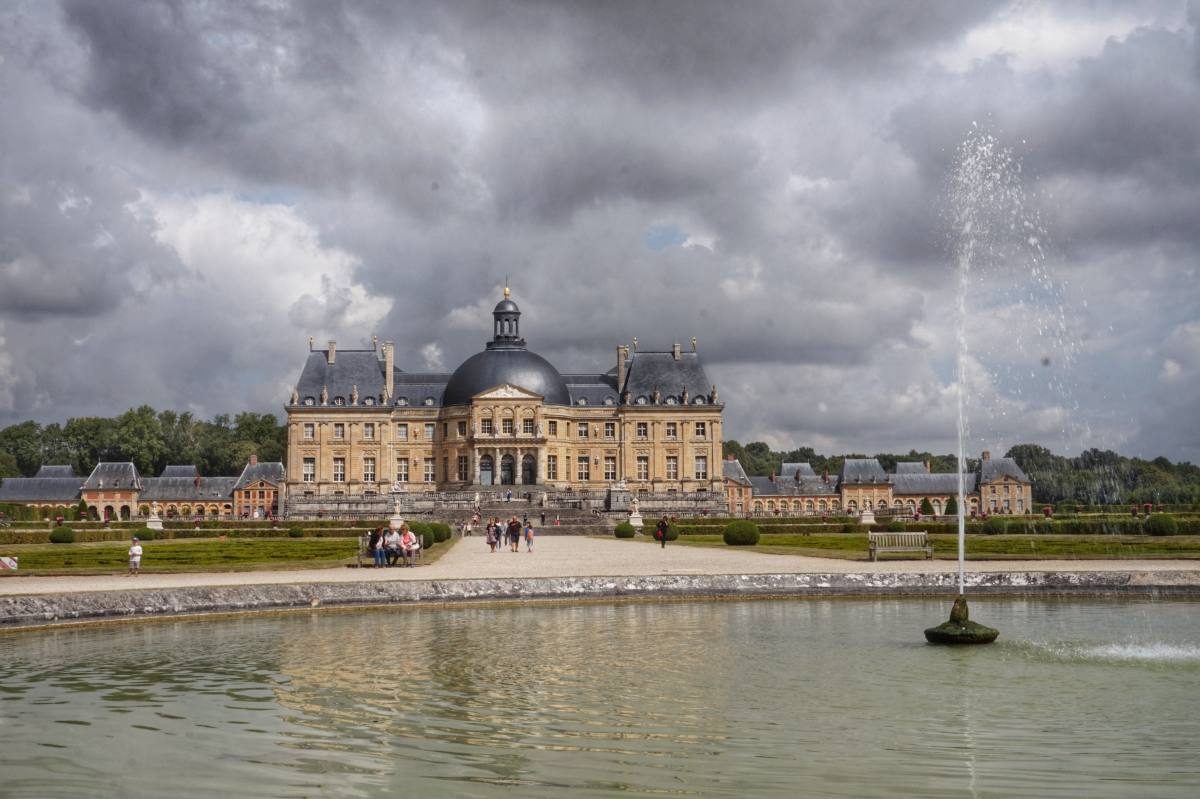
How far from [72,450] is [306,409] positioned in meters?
61.9

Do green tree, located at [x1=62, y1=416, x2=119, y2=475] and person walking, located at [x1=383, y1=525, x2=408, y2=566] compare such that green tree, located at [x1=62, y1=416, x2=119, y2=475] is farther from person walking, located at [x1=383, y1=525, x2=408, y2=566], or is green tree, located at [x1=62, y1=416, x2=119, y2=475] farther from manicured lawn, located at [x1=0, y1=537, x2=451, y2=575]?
person walking, located at [x1=383, y1=525, x2=408, y2=566]

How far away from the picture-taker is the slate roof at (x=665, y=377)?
8631 centimetres

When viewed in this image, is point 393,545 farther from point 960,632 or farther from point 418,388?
point 418,388

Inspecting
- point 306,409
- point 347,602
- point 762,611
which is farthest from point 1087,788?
point 306,409

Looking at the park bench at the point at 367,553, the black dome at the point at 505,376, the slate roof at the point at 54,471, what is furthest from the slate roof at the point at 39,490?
the park bench at the point at 367,553

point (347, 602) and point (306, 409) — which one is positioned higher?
point (306, 409)

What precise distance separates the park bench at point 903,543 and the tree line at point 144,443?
99491mm

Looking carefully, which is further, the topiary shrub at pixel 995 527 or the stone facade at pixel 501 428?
the stone facade at pixel 501 428

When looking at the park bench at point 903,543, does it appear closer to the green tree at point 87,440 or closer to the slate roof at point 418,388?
the slate roof at point 418,388

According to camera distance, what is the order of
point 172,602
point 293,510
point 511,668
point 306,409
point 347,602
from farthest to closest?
point 306,409
point 293,510
point 347,602
point 172,602
point 511,668

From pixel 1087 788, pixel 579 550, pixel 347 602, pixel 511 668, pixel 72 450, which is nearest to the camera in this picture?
pixel 1087 788

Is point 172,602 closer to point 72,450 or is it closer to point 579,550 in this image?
point 579,550

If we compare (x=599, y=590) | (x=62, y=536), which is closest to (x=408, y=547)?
(x=599, y=590)

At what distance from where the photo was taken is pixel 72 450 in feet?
432
